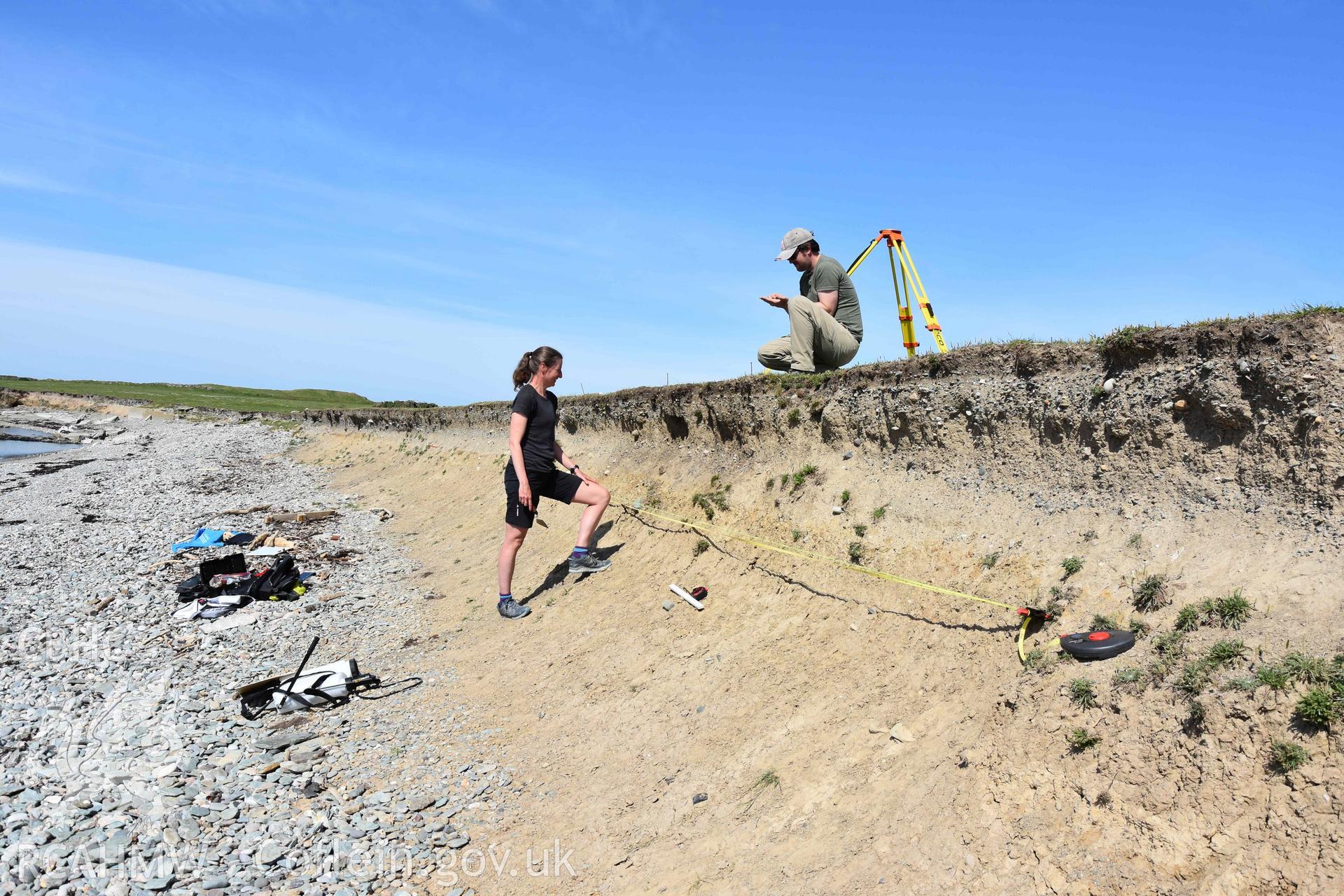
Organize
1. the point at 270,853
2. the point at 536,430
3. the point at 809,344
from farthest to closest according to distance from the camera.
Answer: the point at 809,344 < the point at 536,430 < the point at 270,853

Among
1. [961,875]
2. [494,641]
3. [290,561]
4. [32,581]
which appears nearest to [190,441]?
[32,581]

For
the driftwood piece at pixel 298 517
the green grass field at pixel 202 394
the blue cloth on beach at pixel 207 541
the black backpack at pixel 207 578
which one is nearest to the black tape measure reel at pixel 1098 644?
the black backpack at pixel 207 578

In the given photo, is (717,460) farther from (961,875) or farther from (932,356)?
(961,875)

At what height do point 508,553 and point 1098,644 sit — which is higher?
point 1098,644

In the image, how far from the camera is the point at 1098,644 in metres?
4.29

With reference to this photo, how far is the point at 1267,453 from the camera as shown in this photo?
14.9 ft

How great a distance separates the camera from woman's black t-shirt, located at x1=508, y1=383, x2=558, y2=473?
8.19 m

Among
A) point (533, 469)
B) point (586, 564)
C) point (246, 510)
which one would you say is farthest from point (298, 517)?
point (533, 469)

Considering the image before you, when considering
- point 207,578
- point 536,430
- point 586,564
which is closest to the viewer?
point 536,430

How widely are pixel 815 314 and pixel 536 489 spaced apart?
12.9 ft

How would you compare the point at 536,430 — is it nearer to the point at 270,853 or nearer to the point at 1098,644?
the point at 270,853

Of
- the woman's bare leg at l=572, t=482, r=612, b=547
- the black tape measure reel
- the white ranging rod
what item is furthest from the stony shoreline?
the black tape measure reel

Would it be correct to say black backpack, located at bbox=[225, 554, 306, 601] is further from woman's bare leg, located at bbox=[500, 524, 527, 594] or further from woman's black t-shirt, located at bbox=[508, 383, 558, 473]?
woman's black t-shirt, located at bbox=[508, 383, 558, 473]

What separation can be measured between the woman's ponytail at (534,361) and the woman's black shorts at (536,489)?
107cm
